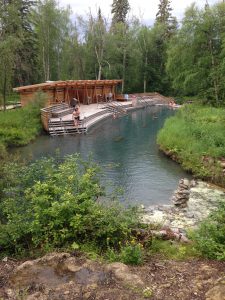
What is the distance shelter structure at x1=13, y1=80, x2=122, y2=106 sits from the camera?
33656 millimetres

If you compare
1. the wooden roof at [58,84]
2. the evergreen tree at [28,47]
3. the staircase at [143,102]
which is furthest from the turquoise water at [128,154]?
the evergreen tree at [28,47]

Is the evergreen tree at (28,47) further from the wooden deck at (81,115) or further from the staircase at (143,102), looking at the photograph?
the staircase at (143,102)

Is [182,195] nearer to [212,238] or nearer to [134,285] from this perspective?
[212,238]

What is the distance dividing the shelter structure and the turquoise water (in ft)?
21.2

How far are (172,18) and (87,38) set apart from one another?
21156mm

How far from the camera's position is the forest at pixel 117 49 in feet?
97.9

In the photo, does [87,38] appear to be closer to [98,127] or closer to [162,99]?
[162,99]

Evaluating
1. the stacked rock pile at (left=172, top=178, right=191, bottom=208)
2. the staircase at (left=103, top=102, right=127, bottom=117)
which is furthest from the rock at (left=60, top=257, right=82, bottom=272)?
the staircase at (left=103, top=102, right=127, bottom=117)

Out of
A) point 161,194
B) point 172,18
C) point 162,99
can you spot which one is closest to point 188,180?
point 161,194

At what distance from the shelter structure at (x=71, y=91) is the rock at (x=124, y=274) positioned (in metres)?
26.4

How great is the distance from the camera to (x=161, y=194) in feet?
48.2

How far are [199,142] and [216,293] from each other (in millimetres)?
14403

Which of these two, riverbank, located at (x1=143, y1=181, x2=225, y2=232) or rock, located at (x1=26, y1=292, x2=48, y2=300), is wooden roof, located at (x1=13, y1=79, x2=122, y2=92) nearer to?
riverbank, located at (x1=143, y1=181, x2=225, y2=232)

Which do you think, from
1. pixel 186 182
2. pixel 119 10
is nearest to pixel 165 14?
pixel 119 10
